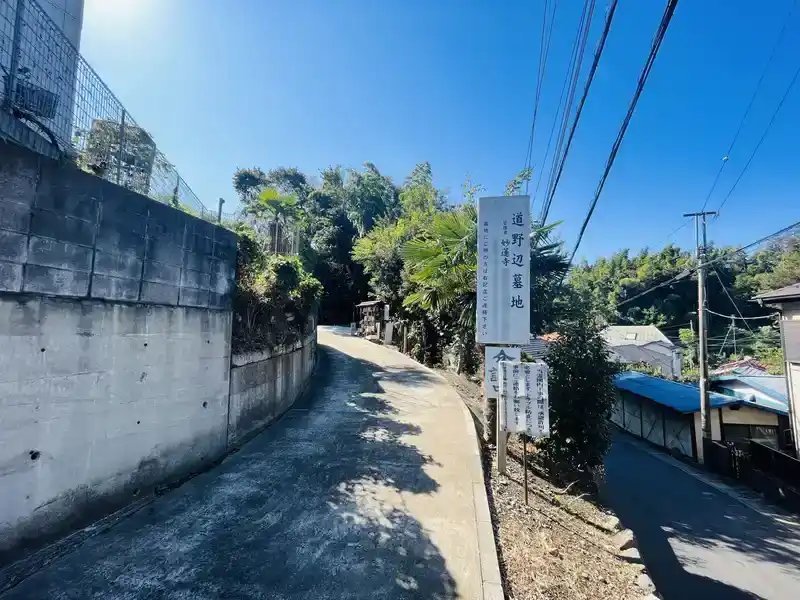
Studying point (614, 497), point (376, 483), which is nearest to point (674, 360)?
point (614, 497)

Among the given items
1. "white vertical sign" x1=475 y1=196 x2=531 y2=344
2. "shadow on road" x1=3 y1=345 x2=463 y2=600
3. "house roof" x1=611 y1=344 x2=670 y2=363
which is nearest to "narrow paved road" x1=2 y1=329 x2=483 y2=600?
"shadow on road" x1=3 y1=345 x2=463 y2=600

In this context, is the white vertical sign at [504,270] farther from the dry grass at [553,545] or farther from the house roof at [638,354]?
the house roof at [638,354]

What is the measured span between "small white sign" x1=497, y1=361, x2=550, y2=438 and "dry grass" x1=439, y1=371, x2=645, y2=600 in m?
0.99

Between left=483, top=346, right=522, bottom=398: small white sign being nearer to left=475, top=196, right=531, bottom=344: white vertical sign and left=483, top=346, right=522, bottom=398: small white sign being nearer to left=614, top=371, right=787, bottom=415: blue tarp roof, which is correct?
left=475, top=196, right=531, bottom=344: white vertical sign

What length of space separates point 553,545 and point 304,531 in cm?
272

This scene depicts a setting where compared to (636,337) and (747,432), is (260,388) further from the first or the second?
(636,337)

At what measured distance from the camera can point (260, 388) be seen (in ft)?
21.7

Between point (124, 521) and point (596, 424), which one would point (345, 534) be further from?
point (596, 424)

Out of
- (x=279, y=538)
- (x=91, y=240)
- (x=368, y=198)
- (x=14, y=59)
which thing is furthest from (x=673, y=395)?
(x=368, y=198)

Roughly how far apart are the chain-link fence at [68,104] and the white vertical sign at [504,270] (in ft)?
15.0

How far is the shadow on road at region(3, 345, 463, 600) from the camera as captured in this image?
301 centimetres

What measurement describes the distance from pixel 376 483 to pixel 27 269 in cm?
421

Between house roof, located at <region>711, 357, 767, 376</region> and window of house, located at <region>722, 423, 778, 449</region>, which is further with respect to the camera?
house roof, located at <region>711, 357, 767, 376</region>

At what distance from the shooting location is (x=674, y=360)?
24.8 m
